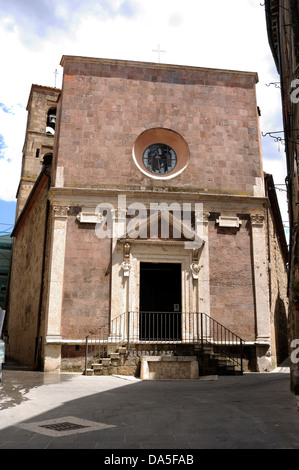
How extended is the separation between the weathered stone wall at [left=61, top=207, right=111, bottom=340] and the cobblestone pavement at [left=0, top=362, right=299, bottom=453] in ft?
13.0

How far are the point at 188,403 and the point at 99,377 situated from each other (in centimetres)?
518

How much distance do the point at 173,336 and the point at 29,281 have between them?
793 centimetres

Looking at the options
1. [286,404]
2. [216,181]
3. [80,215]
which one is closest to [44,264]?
[80,215]

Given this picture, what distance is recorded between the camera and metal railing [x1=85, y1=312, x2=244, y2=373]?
14656 millimetres

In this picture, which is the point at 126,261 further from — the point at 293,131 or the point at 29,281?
the point at 293,131

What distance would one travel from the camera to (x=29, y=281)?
20.4 meters

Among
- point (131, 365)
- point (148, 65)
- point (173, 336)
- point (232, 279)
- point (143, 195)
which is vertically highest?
point (148, 65)

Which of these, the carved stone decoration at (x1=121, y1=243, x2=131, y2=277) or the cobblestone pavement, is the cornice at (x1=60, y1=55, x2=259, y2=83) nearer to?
the carved stone decoration at (x1=121, y1=243, x2=131, y2=277)

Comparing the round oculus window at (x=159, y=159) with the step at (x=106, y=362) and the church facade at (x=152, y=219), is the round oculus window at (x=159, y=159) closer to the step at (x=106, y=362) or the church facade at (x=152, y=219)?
the church facade at (x=152, y=219)

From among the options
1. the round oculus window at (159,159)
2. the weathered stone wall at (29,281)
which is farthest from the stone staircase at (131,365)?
the round oculus window at (159,159)

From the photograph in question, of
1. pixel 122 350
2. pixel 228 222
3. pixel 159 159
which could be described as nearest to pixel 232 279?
pixel 228 222

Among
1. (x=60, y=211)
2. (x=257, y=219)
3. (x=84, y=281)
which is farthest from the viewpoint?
(x=257, y=219)

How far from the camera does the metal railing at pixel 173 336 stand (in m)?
14.7

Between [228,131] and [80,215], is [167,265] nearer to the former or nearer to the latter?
[80,215]
